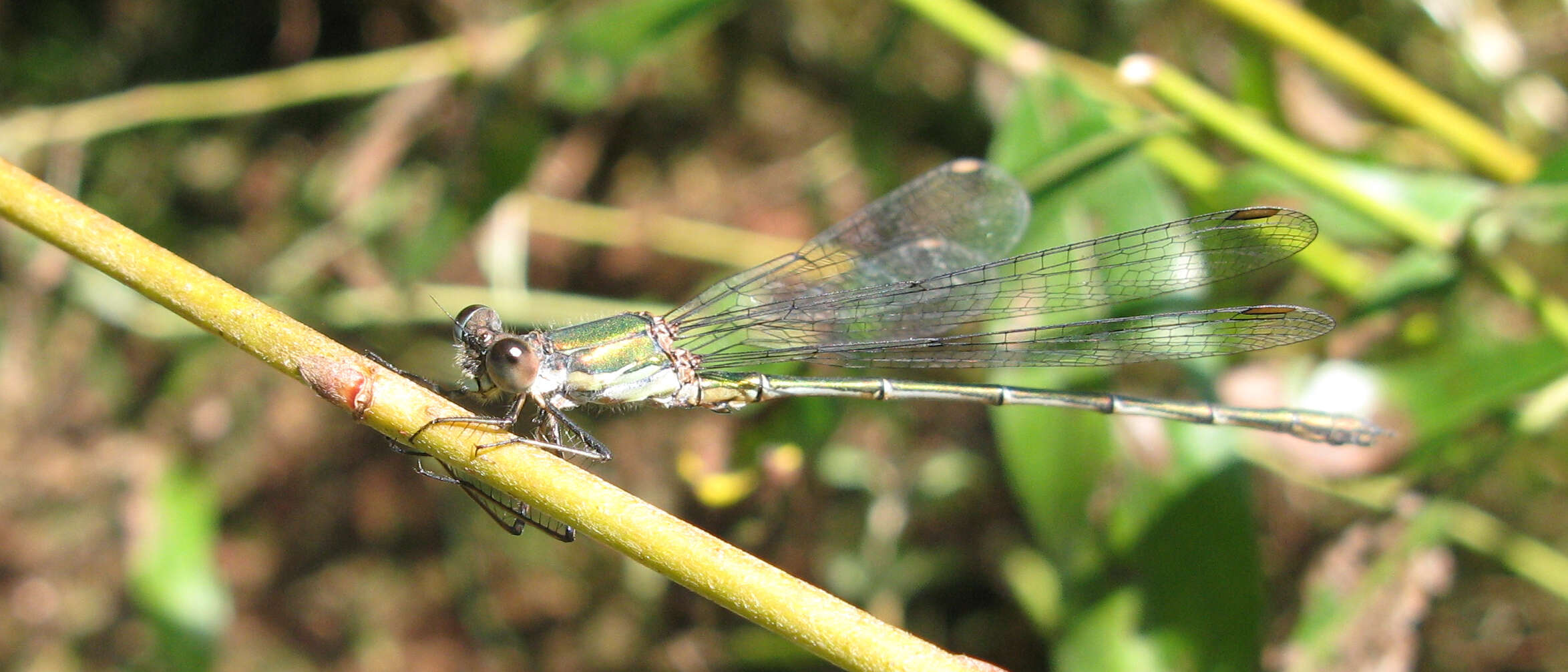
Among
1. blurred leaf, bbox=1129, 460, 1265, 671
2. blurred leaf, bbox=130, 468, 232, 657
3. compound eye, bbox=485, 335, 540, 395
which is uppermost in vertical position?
blurred leaf, bbox=130, 468, 232, 657

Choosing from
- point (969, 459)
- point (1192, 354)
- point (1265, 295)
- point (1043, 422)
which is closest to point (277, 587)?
point (969, 459)

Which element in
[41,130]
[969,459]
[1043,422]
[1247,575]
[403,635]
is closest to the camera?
[1247,575]

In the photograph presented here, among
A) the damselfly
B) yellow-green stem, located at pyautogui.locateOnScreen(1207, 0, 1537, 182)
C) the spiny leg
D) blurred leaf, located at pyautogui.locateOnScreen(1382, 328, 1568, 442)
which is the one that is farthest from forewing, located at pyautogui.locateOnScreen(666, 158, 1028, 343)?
blurred leaf, located at pyautogui.locateOnScreen(1382, 328, 1568, 442)

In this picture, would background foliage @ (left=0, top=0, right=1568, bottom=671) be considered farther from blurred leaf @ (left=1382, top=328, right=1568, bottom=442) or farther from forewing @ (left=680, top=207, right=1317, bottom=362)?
forewing @ (left=680, top=207, right=1317, bottom=362)

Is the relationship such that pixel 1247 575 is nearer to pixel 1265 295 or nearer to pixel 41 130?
pixel 1265 295

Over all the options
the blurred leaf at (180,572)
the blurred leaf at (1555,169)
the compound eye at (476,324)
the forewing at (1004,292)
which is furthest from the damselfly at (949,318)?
the blurred leaf at (180,572)

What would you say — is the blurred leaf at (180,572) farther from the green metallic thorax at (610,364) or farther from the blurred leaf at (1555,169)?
the blurred leaf at (1555,169)
